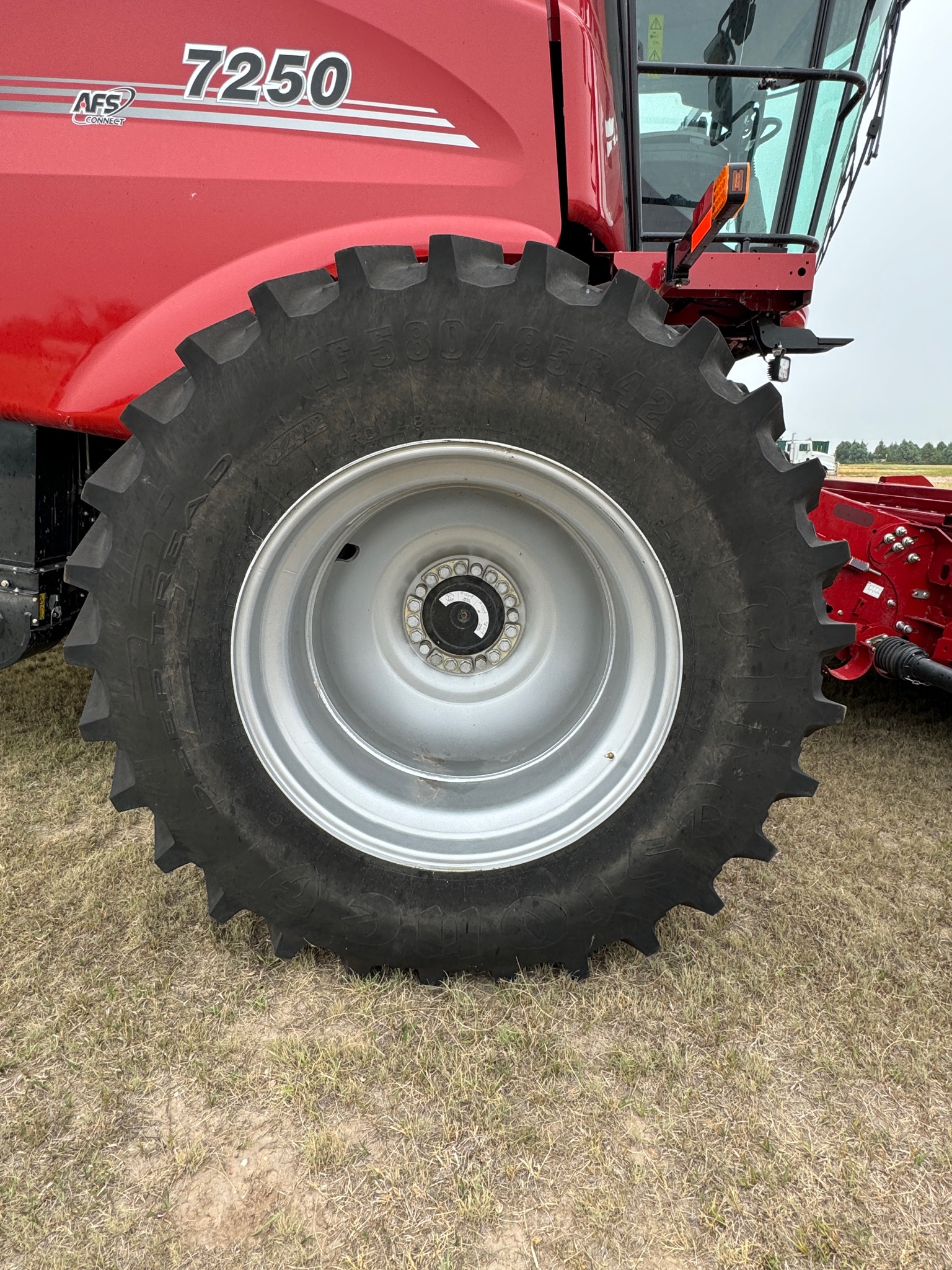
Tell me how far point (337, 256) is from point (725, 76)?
1.86 meters

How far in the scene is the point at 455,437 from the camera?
1.38 meters

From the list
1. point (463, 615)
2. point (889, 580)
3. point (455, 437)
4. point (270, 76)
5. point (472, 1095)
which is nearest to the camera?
point (472, 1095)

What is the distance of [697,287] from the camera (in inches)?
84.7

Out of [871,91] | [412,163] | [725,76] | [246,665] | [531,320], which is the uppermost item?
[871,91]

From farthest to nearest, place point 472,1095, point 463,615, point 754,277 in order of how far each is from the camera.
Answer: point 754,277 < point 463,615 < point 472,1095

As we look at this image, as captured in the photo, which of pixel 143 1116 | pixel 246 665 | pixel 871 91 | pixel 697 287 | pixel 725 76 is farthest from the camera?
pixel 871 91

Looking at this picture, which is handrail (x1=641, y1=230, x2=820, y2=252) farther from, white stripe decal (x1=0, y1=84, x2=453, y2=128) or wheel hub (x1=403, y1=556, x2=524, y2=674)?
wheel hub (x1=403, y1=556, x2=524, y2=674)

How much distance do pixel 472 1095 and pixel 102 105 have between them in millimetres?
2033

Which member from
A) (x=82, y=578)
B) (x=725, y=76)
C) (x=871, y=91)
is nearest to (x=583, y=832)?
(x=82, y=578)

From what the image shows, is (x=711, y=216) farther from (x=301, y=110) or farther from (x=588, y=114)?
(x=301, y=110)

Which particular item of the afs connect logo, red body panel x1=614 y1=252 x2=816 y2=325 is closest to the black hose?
red body panel x1=614 y1=252 x2=816 y2=325

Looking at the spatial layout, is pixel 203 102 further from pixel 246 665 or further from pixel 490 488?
pixel 246 665

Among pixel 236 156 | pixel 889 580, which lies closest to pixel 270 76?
pixel 236 156

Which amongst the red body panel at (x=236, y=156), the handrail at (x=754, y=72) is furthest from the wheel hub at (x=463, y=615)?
the handrail at (x=754, y=72)
